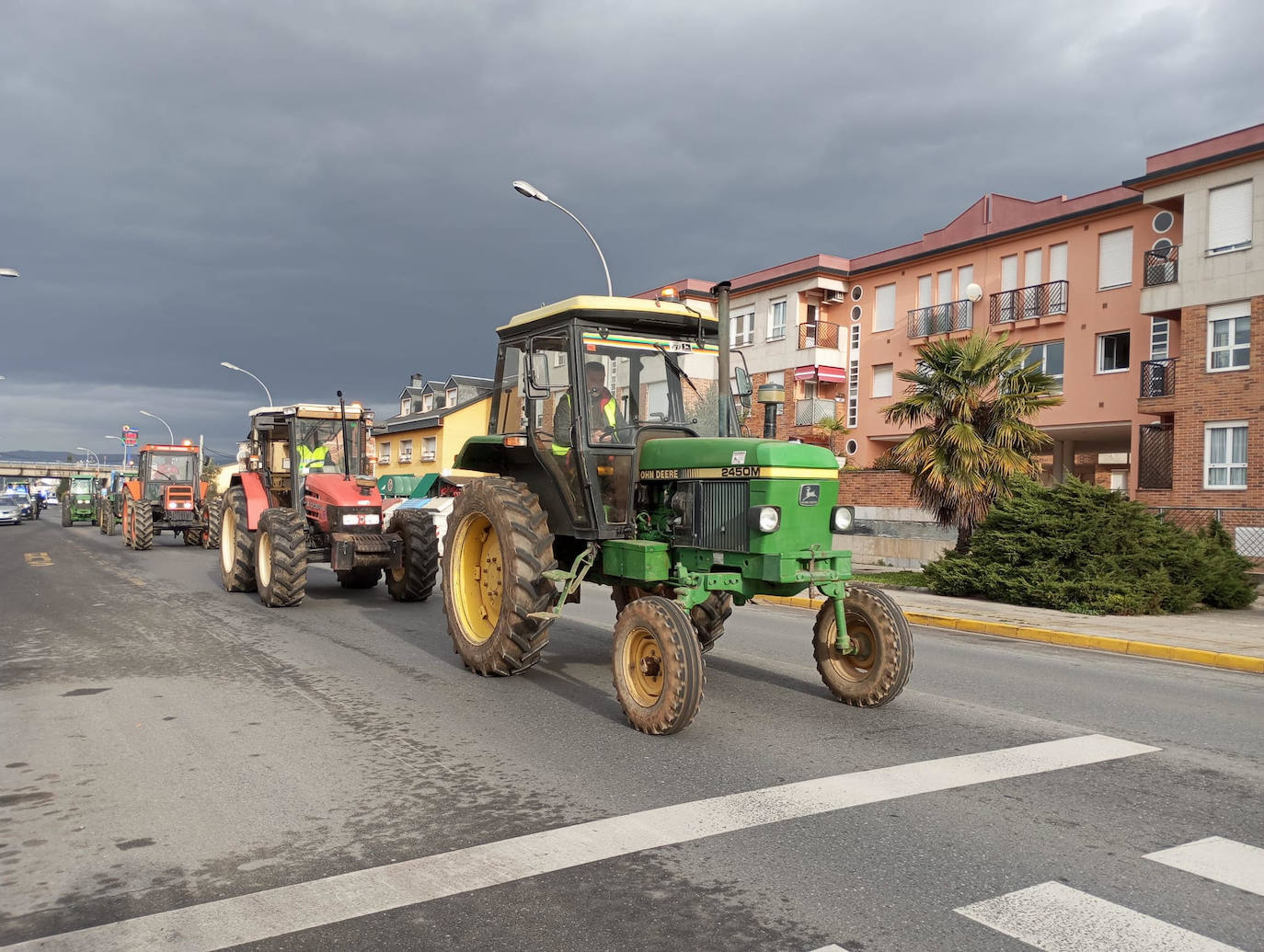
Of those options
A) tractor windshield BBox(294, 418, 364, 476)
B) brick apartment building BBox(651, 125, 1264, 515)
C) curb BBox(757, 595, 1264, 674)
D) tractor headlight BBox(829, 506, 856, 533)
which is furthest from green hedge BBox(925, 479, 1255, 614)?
tractor windshield BBox(294, 418, 364, 476)

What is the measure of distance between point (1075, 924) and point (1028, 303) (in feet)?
92.7

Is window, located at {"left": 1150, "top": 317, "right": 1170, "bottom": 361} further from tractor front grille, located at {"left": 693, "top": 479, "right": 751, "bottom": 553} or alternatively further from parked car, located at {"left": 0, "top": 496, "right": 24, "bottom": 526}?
parked car, located at {"left": 0, "top": 496, "right": 24, "bottom": 526}

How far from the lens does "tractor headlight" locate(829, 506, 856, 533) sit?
682 centimetres

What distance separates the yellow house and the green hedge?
32606 millimetres

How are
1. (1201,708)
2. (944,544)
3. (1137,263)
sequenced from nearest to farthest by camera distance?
(1201,708) < (944,544) < (1137,263)

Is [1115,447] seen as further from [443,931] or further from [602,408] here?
[443,931]

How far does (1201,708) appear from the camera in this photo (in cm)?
733

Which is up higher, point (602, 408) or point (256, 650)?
point (602, 408)

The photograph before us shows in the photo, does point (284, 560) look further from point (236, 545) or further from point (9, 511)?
point (9, 511)

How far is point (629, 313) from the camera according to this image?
7586 millimetres

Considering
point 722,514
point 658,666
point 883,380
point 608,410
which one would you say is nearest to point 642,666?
point 658,666

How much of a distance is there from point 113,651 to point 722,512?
246 inches

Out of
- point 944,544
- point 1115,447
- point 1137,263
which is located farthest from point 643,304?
point 1115,447

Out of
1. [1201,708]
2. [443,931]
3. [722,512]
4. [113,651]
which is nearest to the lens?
[443,931]
